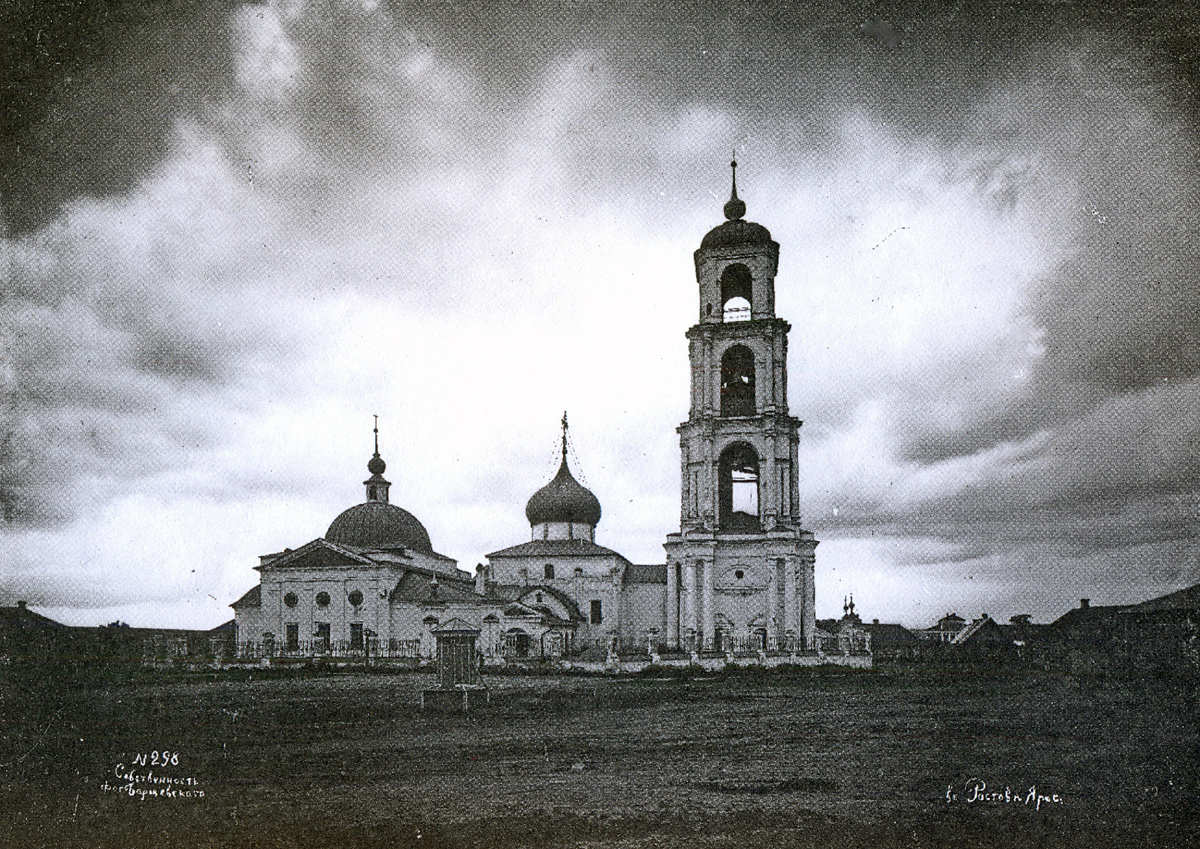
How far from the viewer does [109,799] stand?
7.11 m

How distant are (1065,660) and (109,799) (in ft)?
35.4

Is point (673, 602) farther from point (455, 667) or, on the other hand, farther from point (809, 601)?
point (455, 667)

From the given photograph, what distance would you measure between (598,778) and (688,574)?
56.0ft

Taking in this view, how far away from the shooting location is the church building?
2369cm

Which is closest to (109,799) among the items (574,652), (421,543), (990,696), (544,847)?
(544,847)

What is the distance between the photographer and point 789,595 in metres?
23.3

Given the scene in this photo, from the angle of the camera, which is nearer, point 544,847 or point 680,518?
point 544,847

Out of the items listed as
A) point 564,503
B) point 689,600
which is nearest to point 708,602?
point 689,600

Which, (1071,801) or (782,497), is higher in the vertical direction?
(782,497)

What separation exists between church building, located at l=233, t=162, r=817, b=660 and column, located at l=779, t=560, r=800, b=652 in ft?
0.12

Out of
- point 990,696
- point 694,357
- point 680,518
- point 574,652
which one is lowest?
point 574,652

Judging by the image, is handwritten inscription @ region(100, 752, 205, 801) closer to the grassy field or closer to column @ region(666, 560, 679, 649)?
the grassy field

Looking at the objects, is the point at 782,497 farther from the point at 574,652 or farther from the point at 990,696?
the point at 990,696

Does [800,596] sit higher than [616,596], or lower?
higher
